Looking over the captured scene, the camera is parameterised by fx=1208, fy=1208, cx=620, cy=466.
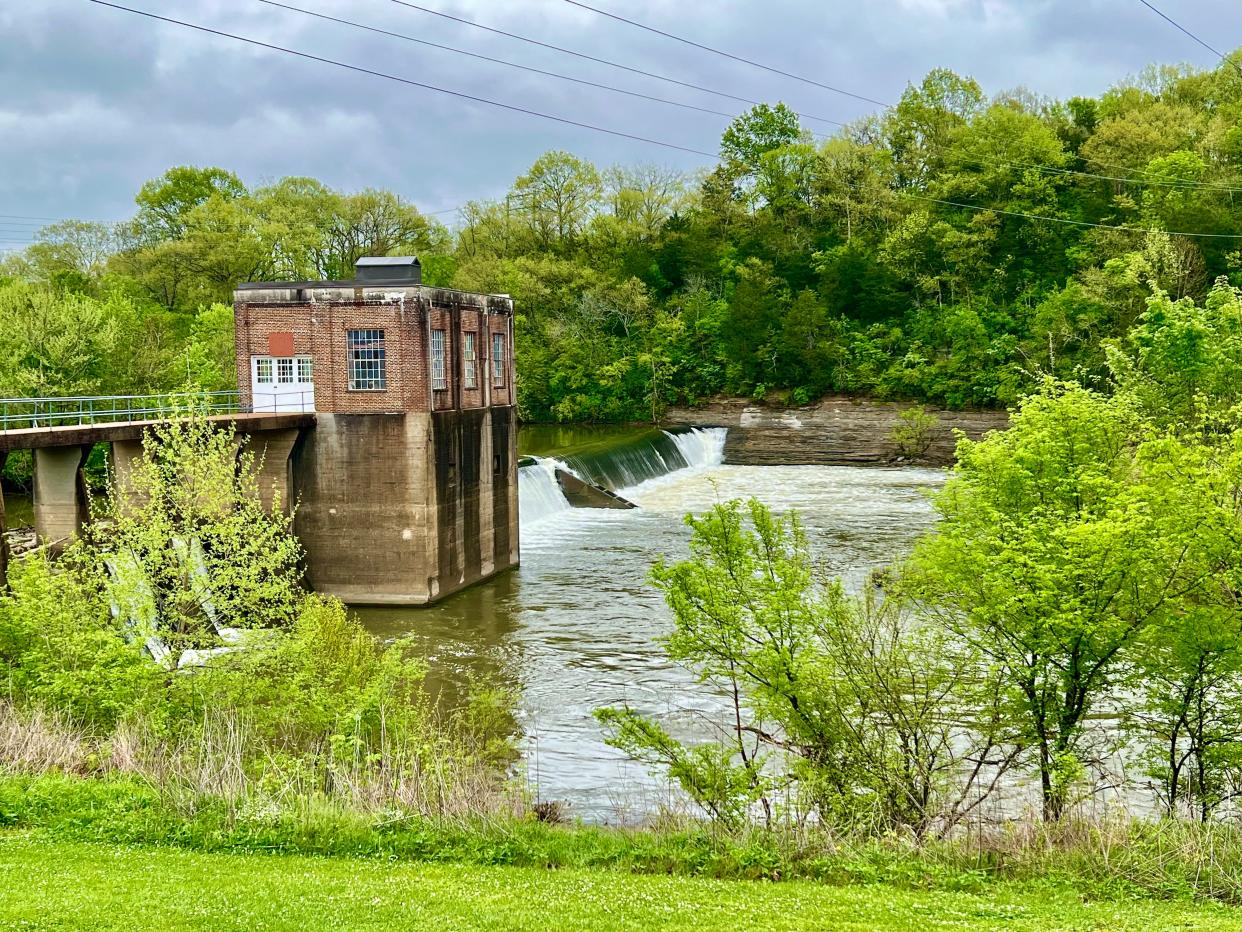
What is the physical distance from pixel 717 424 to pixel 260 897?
63.3 meters

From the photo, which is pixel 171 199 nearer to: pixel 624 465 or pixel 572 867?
pixel 624 465

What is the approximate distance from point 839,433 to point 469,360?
3834cm

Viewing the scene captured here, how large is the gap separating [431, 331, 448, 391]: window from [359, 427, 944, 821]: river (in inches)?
225

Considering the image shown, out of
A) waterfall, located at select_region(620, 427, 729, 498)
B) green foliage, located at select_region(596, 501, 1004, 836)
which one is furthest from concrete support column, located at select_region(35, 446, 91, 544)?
waterfall, located at select_region(620, 427, 729, 498)

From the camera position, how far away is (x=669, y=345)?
262 ft

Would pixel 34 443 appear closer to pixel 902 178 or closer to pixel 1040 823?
pixel 1040 823

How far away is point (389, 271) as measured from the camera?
32656 mm

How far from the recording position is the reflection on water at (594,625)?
2052cm

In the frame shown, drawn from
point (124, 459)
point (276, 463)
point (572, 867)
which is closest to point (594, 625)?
point (276, 463)

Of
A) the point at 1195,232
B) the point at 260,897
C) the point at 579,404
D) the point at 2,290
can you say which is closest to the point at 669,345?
the point at 579,404

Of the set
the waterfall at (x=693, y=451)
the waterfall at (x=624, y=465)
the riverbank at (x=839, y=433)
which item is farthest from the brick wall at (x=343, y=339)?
the riverbank at (x=839, y=433)

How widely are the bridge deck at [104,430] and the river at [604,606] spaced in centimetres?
520

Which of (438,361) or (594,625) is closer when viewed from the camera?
(594,625)

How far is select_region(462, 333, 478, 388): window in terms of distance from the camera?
3400cm
